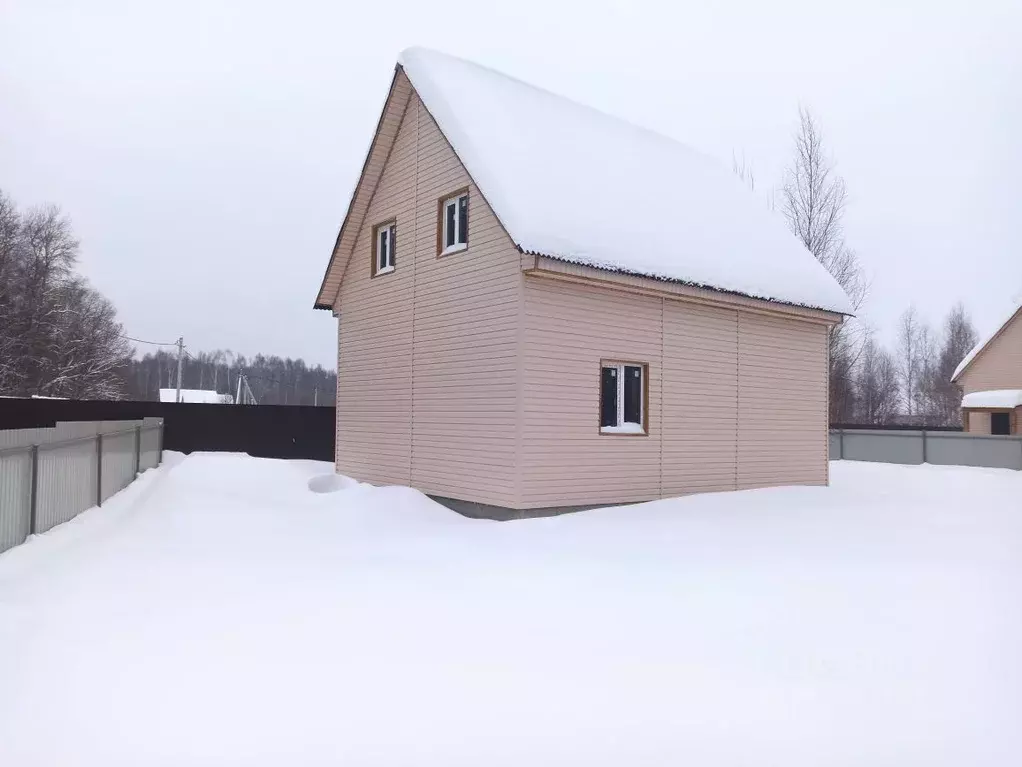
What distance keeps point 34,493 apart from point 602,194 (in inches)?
380

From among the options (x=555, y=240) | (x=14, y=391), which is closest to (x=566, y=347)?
(x=555, y=240)

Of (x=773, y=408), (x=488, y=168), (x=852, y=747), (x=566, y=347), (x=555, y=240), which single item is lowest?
(x=852, y=747)

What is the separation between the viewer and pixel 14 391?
3506 cm

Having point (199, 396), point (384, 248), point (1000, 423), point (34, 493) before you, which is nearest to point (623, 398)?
point (384, 248)

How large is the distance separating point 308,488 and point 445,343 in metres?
4.82

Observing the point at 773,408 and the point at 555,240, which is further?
the point at 773,408

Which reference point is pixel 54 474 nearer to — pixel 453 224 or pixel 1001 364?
pixel 453 224

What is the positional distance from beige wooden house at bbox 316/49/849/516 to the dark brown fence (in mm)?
9019

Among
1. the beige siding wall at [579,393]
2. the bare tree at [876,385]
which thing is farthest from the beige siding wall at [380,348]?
the bare tree at [876,385]

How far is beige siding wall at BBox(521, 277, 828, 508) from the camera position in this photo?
1166 cm

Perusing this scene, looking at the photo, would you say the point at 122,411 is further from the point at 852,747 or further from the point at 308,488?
the point at 852,747

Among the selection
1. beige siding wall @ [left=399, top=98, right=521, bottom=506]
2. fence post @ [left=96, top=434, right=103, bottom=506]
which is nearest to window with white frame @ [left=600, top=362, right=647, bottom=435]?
beige siding wall @ [left=399, top=98, right=521, bottom=506]

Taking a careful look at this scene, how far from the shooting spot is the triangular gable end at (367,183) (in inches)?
567

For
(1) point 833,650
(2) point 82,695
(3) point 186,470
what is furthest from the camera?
(3) point 186,470
